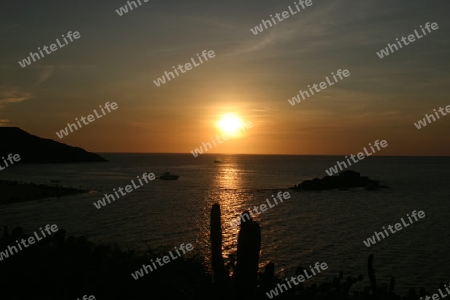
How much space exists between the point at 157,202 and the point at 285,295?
44.1 m

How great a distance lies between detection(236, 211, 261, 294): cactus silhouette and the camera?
1003cm

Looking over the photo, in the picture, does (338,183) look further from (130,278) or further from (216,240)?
(216,240)

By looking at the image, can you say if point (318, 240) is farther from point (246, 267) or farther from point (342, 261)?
point (246, 267)

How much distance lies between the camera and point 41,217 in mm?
39375

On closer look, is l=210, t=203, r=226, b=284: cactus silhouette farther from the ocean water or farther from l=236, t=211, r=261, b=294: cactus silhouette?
the ocean water

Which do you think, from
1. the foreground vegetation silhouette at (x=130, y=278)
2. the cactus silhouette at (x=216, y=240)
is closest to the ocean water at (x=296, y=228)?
the foreground vegetation silhouette at (x=130, y=278)

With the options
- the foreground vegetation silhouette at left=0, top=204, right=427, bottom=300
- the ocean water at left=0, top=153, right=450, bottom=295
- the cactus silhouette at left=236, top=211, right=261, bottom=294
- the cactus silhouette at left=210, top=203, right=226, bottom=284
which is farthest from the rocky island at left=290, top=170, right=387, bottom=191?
the cactus silhouette at left=236, top=211, right=261, bottom=294

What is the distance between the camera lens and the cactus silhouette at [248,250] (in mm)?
10031

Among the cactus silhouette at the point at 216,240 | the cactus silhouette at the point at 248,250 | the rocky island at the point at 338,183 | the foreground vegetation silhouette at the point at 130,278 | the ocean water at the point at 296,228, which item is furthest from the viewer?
the rocky island at the point at 338,183

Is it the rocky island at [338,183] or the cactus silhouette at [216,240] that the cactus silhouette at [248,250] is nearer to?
the cactus silhouette at [216,240]

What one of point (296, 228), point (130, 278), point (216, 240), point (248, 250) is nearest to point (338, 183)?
point (296, 228)

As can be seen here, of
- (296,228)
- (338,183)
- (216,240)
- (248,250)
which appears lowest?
(338,183)

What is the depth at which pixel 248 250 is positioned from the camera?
1005cm

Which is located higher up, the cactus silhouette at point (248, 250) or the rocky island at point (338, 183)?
the cactus silhouette at point (248, 250)
